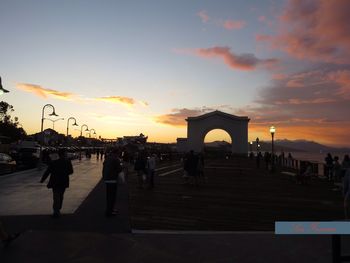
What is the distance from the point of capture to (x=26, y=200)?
15.7m

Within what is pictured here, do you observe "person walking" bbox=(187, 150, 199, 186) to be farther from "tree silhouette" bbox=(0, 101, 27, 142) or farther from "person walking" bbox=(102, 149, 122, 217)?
"tree silhouette" bbox=(0, 101, 27, 142)

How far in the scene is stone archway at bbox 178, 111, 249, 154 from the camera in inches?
4168

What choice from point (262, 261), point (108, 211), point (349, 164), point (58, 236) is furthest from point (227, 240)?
point (349, 164)

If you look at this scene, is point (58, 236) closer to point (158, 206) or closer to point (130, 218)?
point (130, 218)

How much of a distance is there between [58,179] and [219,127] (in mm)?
96962

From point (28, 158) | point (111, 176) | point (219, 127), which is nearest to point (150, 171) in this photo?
point (111, 176)

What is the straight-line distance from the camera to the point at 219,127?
10788cm

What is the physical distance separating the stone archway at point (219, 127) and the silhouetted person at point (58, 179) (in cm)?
9359

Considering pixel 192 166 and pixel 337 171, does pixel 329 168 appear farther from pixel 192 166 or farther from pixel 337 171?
pixel 192 166

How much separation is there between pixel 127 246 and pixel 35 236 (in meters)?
2.17

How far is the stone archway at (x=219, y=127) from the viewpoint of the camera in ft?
347

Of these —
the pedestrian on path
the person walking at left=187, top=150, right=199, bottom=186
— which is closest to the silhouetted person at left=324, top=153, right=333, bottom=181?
the person walking at left=187, top=150, right=199, bottom=186

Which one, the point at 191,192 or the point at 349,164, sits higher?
the point at 349,164

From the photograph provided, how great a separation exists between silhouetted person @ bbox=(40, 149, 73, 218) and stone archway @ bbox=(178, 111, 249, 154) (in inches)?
3685
